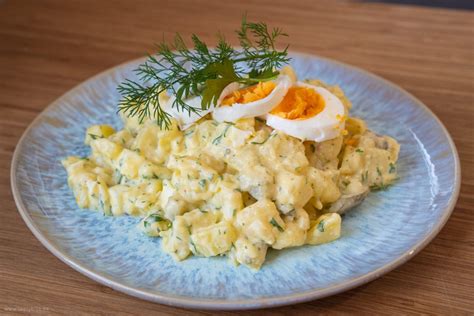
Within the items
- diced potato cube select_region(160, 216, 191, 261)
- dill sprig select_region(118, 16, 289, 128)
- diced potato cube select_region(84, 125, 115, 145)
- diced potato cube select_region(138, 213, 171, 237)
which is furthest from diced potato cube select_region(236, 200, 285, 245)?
diced potato cube select_region(84, 125, 115, 145)

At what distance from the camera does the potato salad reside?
2305 mm

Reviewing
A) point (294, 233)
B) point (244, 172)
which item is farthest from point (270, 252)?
point (244, 172)

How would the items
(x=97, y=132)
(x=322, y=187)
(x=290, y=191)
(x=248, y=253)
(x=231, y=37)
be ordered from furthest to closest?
(x=231, y=37) < (x=97, y=132) < (x=322, y=187) < (x=290, y=191) < (x=248, y=253)

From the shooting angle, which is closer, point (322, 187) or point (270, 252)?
point (270, 252)

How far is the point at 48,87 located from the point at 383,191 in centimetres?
222

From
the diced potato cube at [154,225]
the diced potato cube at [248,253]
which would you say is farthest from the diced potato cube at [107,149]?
the diced potato cube at [248,253]

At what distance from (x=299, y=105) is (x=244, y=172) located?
0.42 metres

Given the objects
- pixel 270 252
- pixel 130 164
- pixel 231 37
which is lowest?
pixel 270 252

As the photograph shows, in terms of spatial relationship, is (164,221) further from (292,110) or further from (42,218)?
(292,110)

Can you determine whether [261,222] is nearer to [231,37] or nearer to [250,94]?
[250,94]

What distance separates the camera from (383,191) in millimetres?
2670

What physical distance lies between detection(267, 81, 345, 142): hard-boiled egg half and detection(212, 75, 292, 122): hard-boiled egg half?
0.04 metres

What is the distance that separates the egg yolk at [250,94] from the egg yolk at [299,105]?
0.27ft

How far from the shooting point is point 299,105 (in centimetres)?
260
